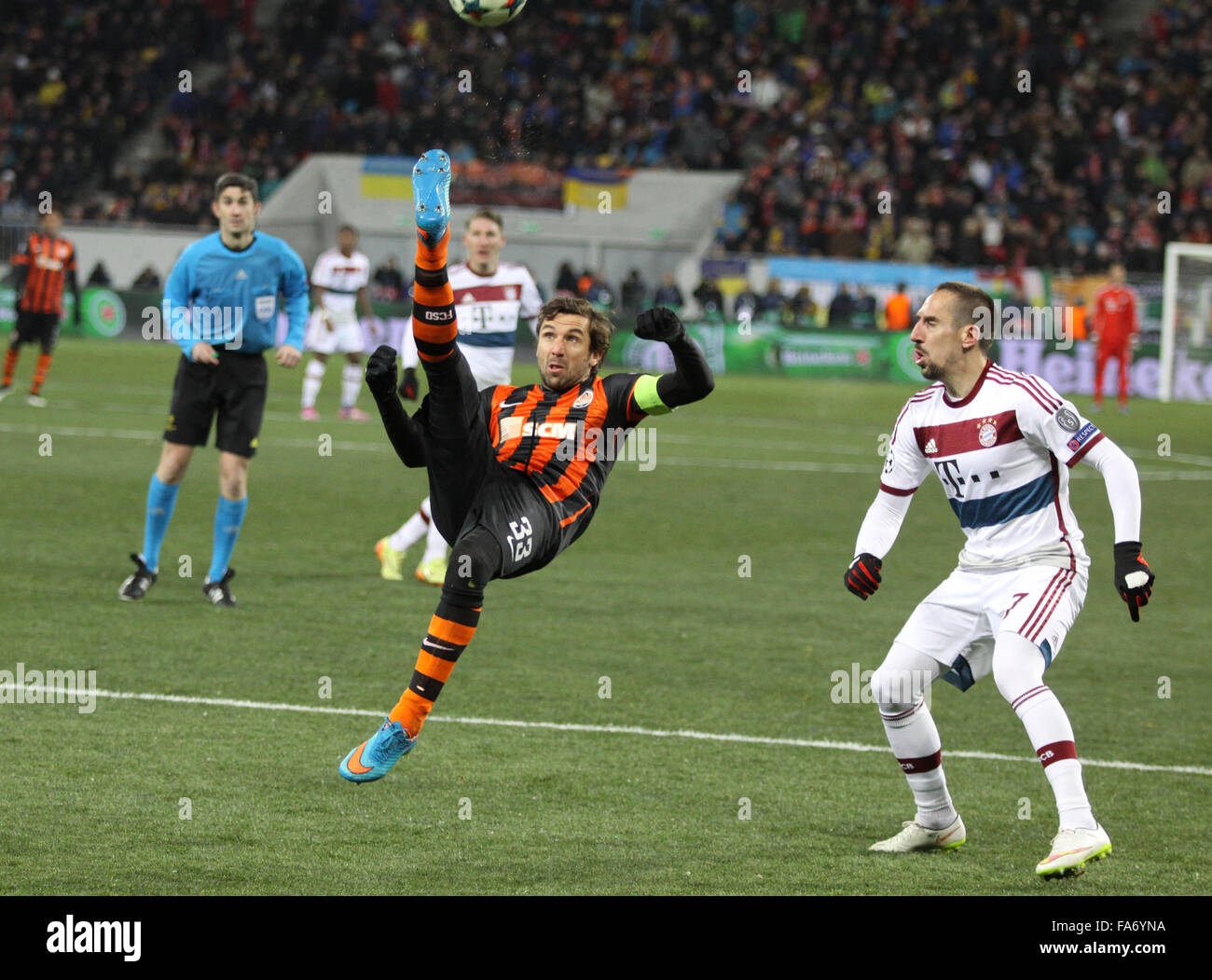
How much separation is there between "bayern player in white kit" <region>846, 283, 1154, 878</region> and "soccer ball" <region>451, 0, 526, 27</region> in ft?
8.32

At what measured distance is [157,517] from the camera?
945cm

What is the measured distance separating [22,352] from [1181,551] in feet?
67.6

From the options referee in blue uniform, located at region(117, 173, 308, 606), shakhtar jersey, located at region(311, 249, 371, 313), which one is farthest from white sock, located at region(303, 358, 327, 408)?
referee in blue uniform, located at region(117, 173, 308, 606)

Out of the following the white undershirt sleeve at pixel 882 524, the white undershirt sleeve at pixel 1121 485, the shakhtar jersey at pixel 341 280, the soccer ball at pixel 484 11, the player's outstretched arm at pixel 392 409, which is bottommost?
the white undershirt sleeve at pixel 882 524

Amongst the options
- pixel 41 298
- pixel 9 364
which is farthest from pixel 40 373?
pixel 41 298

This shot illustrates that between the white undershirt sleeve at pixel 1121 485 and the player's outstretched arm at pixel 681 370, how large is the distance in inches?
49.7

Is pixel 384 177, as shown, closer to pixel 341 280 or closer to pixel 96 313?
pixel 96 313

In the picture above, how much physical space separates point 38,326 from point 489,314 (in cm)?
1183

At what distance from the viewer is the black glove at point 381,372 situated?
5.35 metres

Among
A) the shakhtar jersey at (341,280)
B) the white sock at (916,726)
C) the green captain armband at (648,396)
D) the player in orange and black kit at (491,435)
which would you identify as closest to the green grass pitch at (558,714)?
the white sock at (916,726)

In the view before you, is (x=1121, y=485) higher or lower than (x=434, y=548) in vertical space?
higher

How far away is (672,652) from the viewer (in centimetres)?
880

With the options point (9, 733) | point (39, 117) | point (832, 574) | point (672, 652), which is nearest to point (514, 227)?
point (39, 117)

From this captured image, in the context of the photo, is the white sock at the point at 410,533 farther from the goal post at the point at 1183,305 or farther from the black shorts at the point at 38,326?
the goal post at the point at 1183,305
